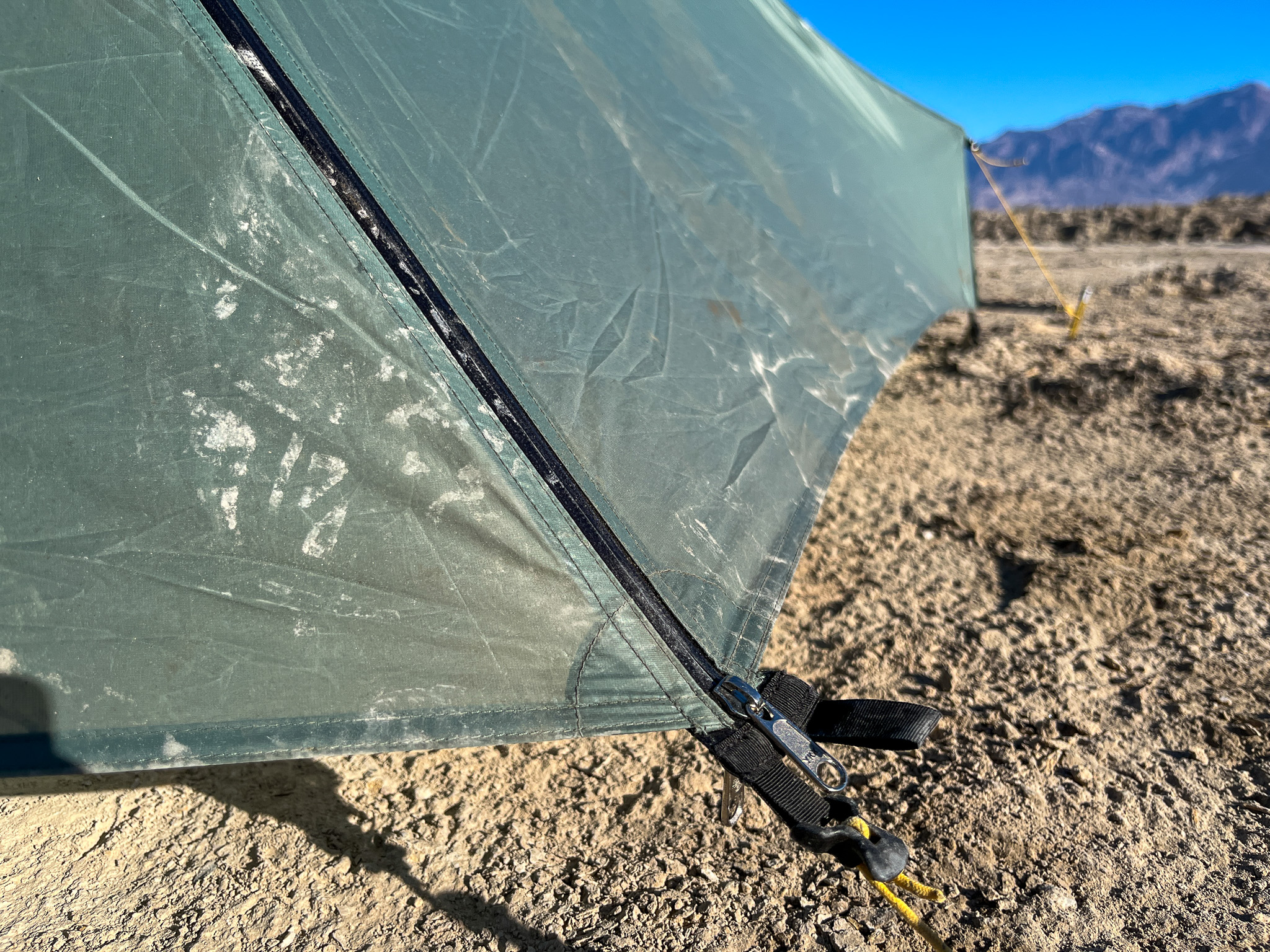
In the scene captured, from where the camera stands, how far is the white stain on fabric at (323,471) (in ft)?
4.25

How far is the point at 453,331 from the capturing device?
4.45 ft

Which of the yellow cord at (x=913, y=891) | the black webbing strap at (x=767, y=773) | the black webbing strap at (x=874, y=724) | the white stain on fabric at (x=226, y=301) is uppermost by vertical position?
the white stain on fabric at (x=226, y=301)

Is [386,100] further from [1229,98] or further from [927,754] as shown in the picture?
[1229,98]

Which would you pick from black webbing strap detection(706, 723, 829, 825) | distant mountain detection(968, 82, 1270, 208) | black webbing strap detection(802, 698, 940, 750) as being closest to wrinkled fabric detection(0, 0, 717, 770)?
black webbing strap detection(706, 723, 829, 825)

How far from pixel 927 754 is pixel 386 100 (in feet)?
5.85

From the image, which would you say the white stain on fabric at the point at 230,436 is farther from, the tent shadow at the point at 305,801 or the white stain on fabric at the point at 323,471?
the tent shadow at the point at 305,801

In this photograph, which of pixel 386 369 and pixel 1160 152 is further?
pixel 1160 152

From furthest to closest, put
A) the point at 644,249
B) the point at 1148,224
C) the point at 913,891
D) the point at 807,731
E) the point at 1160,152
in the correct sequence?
1. the point at 1160,152
2. the point at 1148,224
3. the point at 644,249
4. the point at 807,731
5. the point at 913,891

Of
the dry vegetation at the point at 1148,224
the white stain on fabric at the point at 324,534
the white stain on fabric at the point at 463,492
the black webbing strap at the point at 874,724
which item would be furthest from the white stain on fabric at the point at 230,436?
the dry vegetation at the point at 1148,224

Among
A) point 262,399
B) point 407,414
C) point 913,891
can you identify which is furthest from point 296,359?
point 913,891

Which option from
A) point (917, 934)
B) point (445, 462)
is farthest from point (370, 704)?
point (917, 934)

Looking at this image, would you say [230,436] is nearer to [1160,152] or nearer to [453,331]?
[453,331]

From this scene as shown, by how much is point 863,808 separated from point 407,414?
1.22m

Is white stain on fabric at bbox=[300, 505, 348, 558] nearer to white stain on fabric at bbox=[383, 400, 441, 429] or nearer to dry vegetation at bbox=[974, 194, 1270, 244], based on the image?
white stain on fabric at bbox=[383, 400, 441, 429]
